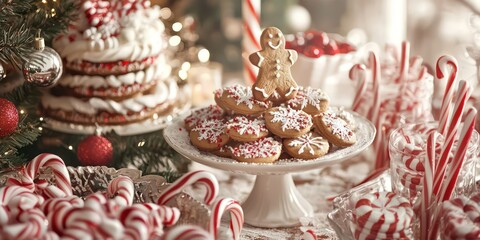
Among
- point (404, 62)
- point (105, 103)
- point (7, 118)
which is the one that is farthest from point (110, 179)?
point (404, 62)

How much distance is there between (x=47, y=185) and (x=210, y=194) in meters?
0.32

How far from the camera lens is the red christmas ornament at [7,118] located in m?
1.41

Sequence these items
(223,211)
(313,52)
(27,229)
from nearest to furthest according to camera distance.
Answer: (27,229), (223,211), (313,52)

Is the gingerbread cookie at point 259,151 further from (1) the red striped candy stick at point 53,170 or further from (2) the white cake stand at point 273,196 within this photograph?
(1) the red striped candy stick at point 53,170

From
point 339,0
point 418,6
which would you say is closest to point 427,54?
point 418,6

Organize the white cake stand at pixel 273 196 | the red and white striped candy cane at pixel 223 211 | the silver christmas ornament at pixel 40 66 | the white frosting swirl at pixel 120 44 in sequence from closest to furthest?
the red and white striped candy cane at pixel 223 211
the silver christmas ornament at pixel 40 66
the white cake stand at pixel 273 196
the white frosting swirl at pixel 120 44

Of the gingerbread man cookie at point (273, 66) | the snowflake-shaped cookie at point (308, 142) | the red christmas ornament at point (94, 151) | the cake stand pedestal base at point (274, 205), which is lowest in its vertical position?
the cake stand pedestal base at point (274, 205)

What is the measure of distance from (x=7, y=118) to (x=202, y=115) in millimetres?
430

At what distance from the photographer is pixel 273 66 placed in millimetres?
1501

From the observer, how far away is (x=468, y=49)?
68.4 inches

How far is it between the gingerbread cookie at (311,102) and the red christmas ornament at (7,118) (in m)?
0.59

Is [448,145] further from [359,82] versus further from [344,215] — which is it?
[359,82]

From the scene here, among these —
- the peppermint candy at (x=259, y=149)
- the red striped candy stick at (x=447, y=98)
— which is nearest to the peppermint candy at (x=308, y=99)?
the peppermint candy at (x=259, y=149)

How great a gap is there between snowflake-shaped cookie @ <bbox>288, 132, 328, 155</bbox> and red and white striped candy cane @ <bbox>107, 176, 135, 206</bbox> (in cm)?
36
